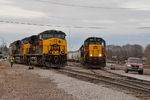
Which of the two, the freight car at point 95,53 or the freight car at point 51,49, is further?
the freight car at point 95,53

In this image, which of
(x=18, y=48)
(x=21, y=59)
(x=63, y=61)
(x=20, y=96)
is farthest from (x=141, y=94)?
(x=18, y=48)

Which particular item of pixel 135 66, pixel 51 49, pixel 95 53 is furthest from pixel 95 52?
pixel 51 49

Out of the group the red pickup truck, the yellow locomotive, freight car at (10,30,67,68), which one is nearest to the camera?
the red pickup truck

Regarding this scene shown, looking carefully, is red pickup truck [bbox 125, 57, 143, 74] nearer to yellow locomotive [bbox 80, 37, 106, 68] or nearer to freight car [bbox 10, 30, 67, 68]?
yellow locomotive [bbox 80, 37, 106, 68]

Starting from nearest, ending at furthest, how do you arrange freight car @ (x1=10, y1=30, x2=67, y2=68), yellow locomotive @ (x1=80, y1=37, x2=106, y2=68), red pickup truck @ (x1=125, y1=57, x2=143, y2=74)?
red pickup truck @ (x1=125, y1=57, x2=143, y2=74) < freight car @ (x1=10, y1=30, x2=67, y2=68) < yellow locomotive @ (x1=80, y1=37, x2=106, y2=68)

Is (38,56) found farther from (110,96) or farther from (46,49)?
(110,96)

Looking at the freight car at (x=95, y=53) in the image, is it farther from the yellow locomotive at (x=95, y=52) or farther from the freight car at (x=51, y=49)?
the freight car at (x=51, y=49)

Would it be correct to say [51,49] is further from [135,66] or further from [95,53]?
[135,66]

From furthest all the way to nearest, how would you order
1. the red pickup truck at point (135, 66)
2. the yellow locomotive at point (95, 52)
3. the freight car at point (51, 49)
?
1. the yellow locomotive at point (95, 52)
2. the freight car at point (51, 49)
3. the red pickup truck at point (135, 66)

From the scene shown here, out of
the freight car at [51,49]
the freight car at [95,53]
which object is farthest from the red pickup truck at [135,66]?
the freight car at [51,49]

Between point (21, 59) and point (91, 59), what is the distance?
45.1ft

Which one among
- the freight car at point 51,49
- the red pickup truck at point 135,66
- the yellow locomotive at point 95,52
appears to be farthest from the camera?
the yellow locomotive at point 95,52

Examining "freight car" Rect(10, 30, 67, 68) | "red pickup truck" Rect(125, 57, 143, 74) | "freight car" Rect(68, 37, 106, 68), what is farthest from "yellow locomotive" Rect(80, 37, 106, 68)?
"red pickup truck" Rect(125, 57, 143, 74)

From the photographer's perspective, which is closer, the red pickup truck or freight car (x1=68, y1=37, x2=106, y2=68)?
the red pickup truck
